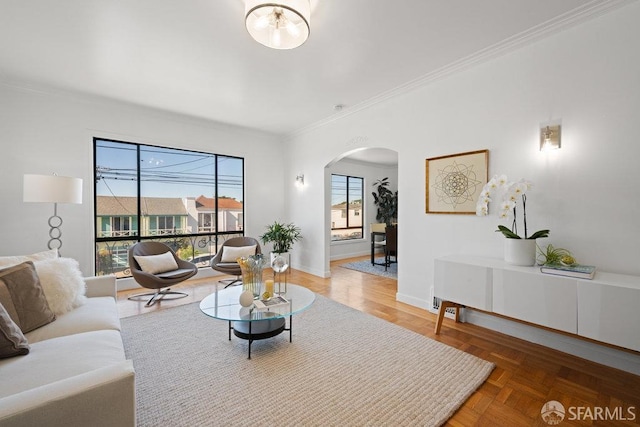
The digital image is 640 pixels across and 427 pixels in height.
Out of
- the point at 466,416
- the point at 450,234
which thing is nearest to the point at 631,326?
the point at 466,416

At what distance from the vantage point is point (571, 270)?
202 centimetres

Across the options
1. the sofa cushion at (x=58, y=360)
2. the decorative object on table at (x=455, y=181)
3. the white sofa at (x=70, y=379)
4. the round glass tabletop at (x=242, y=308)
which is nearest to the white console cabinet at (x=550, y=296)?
the decorative object on table at (x=455, y=181)

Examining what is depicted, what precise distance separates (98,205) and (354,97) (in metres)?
4.16

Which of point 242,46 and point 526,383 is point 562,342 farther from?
point 242,46

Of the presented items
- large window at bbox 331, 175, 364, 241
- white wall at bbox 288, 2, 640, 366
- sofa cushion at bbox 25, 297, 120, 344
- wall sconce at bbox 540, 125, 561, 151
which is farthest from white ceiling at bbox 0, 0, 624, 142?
large window at bbox 331, 175, 364, 241

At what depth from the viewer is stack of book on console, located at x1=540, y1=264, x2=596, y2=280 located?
1.97m

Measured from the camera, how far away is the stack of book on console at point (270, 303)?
234 centimetres

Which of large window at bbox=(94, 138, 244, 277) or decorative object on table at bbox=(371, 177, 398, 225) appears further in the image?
decorative object on table at bbox=(371, 177, 398, 225)

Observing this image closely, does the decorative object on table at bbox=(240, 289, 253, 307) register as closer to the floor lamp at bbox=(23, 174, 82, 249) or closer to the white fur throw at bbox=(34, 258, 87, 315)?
the white fur throw at bbox=(34, 258, 87, 315)

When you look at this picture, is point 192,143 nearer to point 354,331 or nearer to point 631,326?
point 354,331

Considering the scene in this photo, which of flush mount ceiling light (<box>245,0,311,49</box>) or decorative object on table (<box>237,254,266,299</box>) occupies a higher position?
flush mount ceiling light (<box>245,0,311,49</box>)

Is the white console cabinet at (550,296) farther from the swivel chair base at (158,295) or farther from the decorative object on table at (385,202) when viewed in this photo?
the decorative object on table at (385,202)

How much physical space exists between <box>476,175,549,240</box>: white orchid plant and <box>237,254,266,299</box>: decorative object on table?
7.38 feet

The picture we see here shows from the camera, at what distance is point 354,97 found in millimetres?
3846
